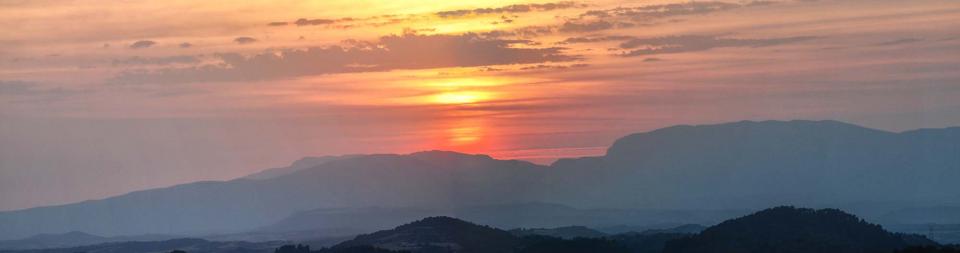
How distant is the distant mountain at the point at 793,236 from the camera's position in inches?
6649

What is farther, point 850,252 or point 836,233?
point 836,233

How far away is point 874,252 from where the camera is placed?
160000mm

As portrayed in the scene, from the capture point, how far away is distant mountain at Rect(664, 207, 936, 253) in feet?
554

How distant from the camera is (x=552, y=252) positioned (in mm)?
175625

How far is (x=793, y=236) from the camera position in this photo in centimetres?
17325

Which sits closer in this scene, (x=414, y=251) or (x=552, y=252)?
(x=552, y=252)

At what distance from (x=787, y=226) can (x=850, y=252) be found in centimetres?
1910

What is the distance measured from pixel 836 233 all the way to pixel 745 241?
10.2 m

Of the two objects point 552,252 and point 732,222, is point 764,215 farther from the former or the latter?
point 552,252

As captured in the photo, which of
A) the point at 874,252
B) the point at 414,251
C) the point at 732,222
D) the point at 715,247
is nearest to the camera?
the point at 874,252

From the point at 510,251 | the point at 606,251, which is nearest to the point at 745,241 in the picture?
the point at 606,251

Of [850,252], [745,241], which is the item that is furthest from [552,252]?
[850,252]

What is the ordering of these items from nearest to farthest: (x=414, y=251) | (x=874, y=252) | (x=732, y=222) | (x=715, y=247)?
1. (x=874, y=252)
2. (x=715, y=247)
3. (x=732, y=222)
4. (x=414, y=251)

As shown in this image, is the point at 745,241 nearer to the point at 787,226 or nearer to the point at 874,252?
the point at 787,226
